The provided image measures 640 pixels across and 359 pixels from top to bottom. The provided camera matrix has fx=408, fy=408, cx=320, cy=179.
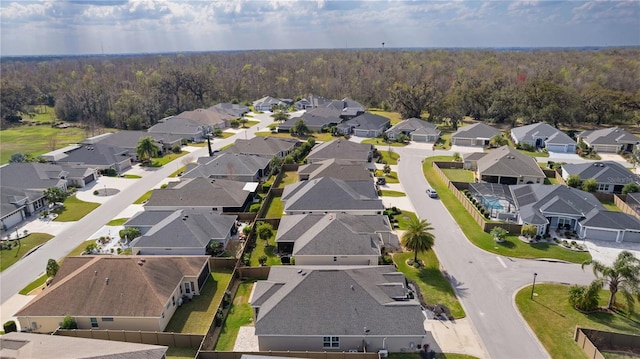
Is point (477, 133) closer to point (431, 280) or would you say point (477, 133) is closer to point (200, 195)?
point (431, 280)

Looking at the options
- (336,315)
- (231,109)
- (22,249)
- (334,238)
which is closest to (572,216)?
(334,238)

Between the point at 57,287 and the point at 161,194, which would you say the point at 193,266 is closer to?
the point at 57,287

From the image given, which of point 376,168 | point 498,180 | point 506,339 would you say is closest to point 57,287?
point 506,339

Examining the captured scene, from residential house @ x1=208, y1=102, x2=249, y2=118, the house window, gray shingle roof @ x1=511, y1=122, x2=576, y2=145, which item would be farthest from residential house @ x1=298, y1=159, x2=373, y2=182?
residential house @ x1=208, y1=102, x2=249, y2=118

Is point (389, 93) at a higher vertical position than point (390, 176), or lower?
higher

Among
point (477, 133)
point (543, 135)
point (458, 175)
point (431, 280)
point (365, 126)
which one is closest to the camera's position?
point (431, 280)

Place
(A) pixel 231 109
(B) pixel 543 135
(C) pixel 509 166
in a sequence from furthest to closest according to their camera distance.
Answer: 1. (A) pixel 231 109
2. (B) pixel 543 135
3. (C) pixel 509 166
